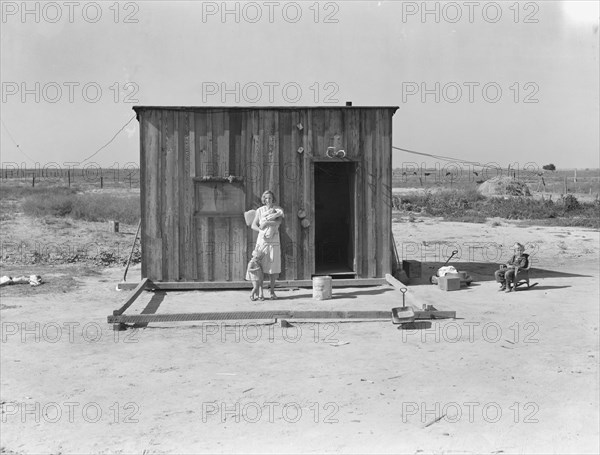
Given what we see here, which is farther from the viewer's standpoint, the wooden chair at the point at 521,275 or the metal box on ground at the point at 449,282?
the metal box on ground at the point at 449,282

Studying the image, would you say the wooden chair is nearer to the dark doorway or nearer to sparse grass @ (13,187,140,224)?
the dark doorway

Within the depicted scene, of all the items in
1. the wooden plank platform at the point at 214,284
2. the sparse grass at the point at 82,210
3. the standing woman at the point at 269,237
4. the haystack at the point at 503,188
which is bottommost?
the wooden plank platform at the point at 214,284

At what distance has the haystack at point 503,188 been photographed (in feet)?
151

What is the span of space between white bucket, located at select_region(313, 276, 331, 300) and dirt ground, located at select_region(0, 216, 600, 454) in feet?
0.80

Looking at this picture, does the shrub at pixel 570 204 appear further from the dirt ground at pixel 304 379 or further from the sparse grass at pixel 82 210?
the dirt ground at pixel 304 379

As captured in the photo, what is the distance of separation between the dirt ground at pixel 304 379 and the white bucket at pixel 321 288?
0.80 ft

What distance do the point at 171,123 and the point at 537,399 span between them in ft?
31.5

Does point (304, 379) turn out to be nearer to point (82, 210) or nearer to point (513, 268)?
point (513, 268)

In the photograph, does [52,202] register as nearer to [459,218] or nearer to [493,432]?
[459,218]

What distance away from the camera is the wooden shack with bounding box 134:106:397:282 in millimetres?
15195

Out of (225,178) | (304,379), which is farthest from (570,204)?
(304,379)

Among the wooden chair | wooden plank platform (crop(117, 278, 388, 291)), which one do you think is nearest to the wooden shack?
wooden plank platform (crop(117, 278, 388, 291))

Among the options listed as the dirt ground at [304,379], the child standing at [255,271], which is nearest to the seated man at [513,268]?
the dirt ground at [304,379]

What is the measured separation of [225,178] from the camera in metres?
15.2
